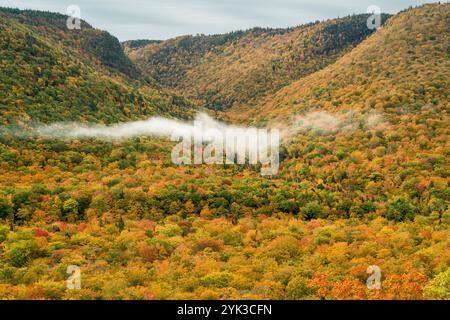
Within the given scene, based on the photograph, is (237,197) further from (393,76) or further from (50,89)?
(393,76)

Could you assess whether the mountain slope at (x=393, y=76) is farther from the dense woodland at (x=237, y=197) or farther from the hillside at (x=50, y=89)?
the hillside at (x=50, y=89)

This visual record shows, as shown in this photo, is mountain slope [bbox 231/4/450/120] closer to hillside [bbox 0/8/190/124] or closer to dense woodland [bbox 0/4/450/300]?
dense woodland [bbox 0/4/450/300]

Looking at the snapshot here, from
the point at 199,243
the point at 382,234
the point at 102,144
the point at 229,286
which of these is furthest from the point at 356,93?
the point at 229,286

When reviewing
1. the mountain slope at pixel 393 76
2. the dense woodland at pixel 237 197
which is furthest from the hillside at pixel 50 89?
the mountain slope at pixel 393 76

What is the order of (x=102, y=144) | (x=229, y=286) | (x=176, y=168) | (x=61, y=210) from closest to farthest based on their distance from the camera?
(x=229, y=286) < (x=61, y=210) < (x=176, y=168) < (x=102, y=144)

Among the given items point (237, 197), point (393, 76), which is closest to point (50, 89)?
point (237, 197)

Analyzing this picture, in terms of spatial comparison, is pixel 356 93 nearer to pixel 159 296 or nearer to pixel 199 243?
pixel 199 243

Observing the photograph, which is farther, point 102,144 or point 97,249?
point 102,144

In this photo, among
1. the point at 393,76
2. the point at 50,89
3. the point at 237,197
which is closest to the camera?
the point at 237,197
